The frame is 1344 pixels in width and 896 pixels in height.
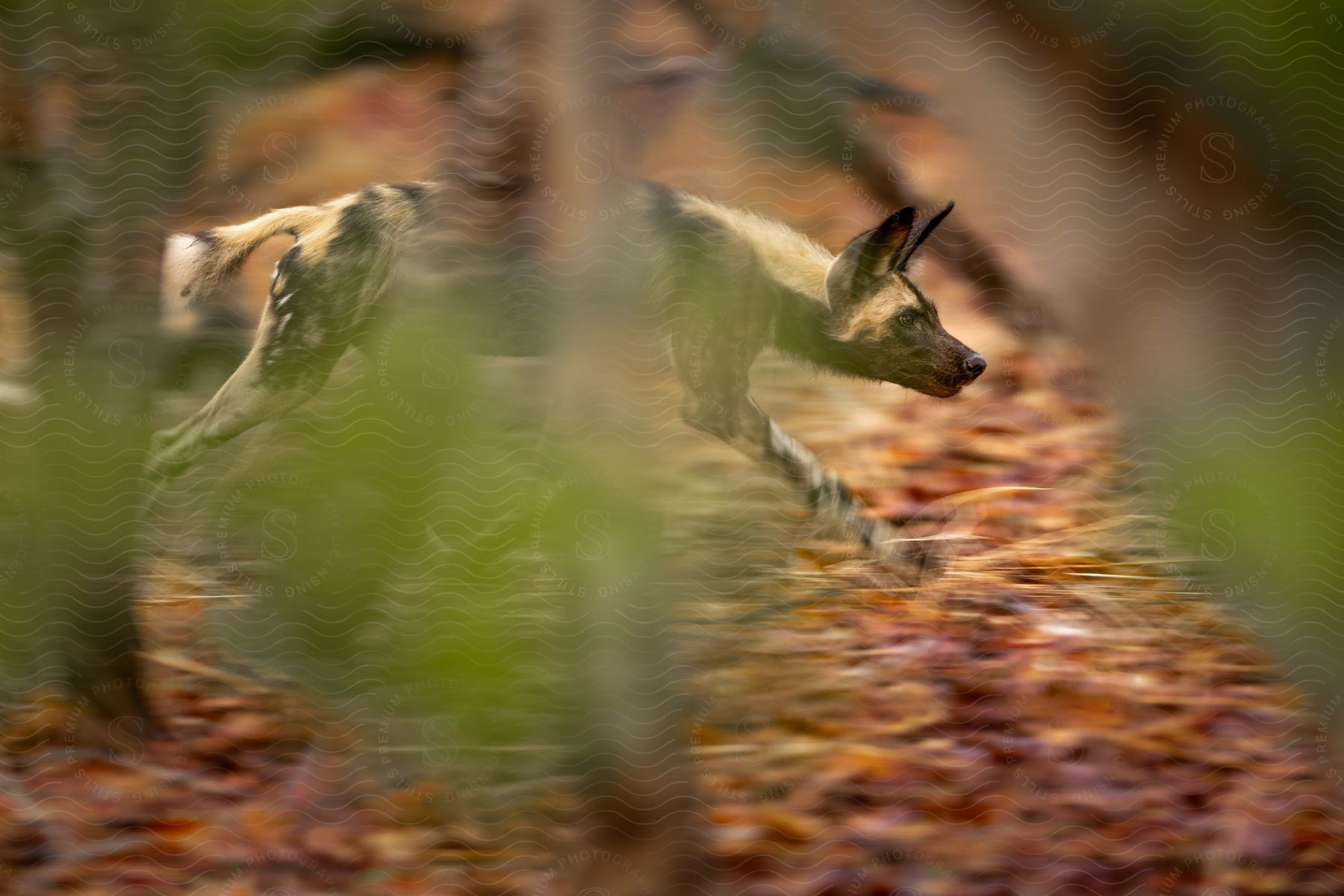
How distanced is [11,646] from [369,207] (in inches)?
47.5

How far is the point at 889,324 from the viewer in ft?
10.7

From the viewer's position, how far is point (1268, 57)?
1.83m

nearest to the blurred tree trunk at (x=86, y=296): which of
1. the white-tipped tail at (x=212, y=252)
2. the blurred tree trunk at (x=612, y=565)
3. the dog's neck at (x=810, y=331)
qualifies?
the white-tipped tail at (x=212, y=252)

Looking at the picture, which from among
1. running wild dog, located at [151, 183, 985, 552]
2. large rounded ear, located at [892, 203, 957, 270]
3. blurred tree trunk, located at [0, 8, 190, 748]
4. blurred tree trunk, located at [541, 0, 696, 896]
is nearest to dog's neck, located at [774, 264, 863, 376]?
running wild dog, located at [151, 183, 985, 552]

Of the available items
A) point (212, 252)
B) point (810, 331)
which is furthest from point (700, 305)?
point (212, 252)

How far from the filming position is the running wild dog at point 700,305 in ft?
8.23

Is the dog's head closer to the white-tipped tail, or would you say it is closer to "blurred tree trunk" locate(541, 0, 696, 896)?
"blurred tree trunk" locate(541, 0, 696, 896)

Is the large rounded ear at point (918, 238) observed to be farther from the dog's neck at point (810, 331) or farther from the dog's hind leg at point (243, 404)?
the dog's hind leg at point (243, 404)

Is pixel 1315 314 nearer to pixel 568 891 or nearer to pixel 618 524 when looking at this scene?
pixel 618 524

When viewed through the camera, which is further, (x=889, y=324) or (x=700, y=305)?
(x=889, y=324)

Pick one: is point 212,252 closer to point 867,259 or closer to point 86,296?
point 86,296

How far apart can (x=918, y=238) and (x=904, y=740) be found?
127 centimetres

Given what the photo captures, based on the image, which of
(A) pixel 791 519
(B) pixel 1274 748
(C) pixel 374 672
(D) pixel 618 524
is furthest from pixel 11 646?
(B) pixel 1274 748

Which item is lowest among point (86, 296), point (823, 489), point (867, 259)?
point (823, 489)
